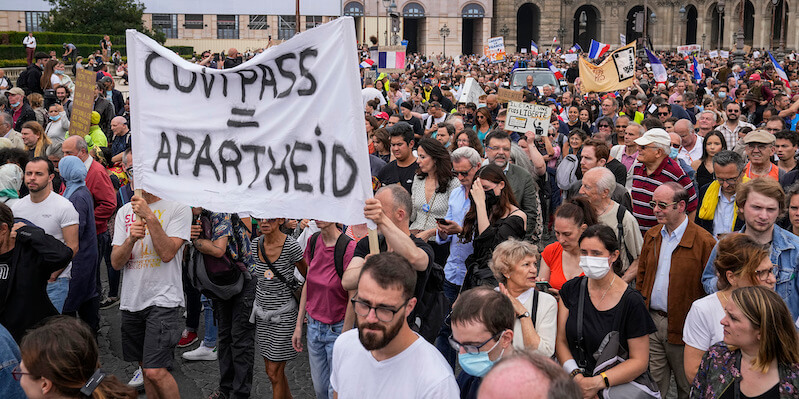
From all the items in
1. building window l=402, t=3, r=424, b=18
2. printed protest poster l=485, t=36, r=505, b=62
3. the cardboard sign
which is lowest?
the cardboard sign

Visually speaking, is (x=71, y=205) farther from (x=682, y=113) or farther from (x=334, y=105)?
(x=682, y=113)

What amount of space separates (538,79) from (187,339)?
16597 mm

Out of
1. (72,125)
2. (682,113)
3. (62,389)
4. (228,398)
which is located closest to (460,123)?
(682,113)

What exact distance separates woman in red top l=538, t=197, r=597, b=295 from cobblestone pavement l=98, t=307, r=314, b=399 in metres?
2.03

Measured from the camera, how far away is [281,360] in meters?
5.20

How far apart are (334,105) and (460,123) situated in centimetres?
646

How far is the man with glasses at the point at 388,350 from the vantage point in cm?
304

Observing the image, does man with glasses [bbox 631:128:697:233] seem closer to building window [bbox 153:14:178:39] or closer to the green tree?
the green tree

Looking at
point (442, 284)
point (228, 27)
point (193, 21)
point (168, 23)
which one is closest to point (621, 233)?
point (442, 284)

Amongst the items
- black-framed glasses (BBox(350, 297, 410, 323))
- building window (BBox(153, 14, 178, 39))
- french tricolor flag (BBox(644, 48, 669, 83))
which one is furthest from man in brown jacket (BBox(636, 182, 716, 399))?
building window (BBox(153, 14, 178, 39))

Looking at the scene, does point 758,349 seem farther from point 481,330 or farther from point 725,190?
point 725,190

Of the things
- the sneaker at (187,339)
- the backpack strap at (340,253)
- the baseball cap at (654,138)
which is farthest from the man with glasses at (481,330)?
the sneaker at (187,339)

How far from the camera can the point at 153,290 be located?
16.9 feet

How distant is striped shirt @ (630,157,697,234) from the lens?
254 inches
